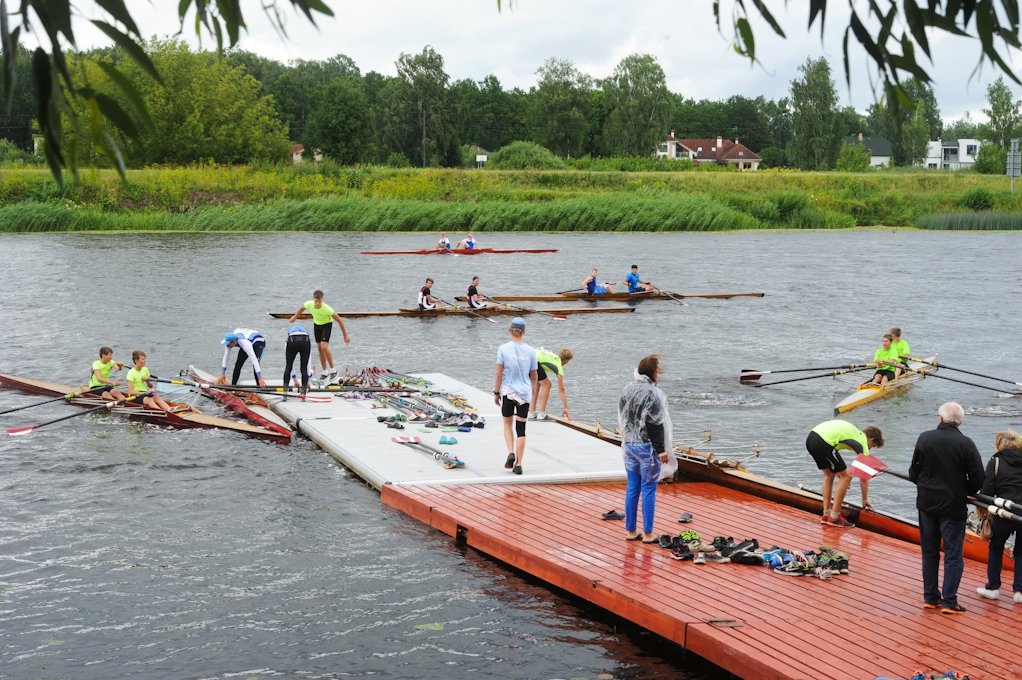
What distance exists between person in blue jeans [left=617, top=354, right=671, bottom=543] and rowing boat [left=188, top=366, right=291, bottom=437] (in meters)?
8.21

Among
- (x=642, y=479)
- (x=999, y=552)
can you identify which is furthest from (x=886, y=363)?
(x=999, y=552)

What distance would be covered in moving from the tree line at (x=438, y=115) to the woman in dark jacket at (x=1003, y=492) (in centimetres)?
5272

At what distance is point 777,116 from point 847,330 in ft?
429

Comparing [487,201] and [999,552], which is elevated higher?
[487,201]

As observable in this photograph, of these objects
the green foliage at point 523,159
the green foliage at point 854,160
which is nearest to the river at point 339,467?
the green foliage at point 523,159

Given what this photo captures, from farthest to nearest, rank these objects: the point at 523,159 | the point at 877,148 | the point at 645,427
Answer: the point at 877,148 < the point at 523,159 < the point at 645,427

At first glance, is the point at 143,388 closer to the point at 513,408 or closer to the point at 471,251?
the point at 513,408

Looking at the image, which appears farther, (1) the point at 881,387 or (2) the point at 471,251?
(2) the point at 471,251

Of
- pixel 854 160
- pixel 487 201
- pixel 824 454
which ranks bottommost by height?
pixel 824 454

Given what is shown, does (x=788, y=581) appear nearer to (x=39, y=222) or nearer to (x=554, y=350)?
(x=554, y=350)

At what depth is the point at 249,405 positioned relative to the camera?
64.6 feet

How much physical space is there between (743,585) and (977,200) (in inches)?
2965

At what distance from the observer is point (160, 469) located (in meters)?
16.5

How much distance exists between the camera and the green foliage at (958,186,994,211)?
256ft
